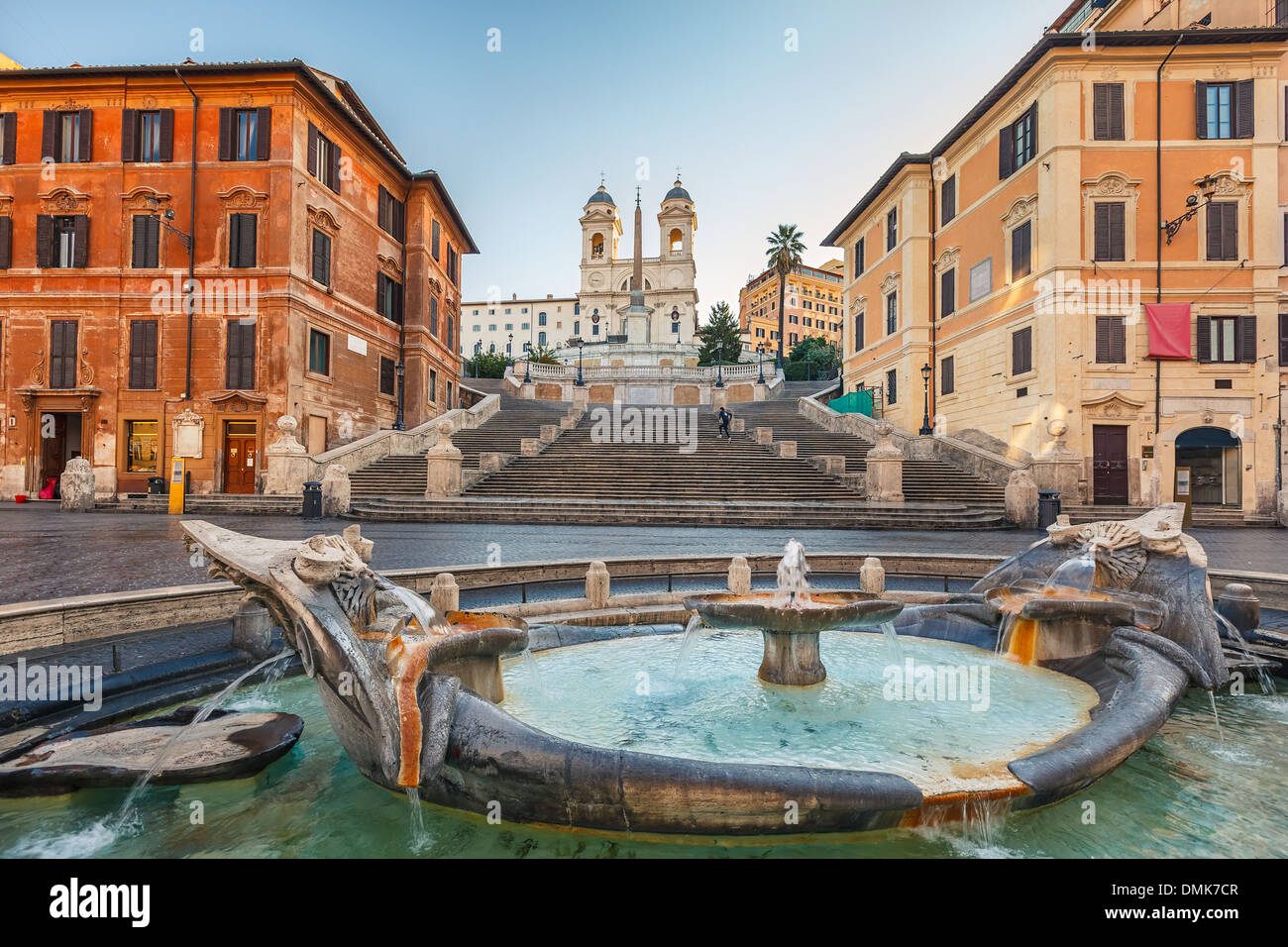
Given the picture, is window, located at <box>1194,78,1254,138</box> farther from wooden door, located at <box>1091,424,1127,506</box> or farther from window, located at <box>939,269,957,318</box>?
wooden door, located at <box>1091,424,1127,506</box>

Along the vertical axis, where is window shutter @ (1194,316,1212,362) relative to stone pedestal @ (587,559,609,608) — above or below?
above

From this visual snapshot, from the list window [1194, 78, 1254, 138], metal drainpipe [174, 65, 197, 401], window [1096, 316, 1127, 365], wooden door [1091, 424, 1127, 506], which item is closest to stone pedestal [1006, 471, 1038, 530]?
wooden door [1091, 424, 1127, 506]

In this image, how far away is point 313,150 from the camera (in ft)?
85.3

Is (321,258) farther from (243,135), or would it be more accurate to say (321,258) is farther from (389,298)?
(389,298)

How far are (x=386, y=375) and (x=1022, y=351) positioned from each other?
92.8 feet

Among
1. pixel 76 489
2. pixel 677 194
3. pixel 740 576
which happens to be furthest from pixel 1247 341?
pixel 677 194

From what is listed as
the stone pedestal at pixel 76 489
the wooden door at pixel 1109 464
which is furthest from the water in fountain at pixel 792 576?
the stone pedestal at pixel 76 489

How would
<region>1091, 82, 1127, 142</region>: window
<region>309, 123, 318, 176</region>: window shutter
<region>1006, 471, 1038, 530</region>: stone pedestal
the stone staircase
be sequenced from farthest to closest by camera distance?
<region>309, 123, 318, 176</region>: window shutter
<region>1091, 82, 1127, 142</region>: window
the stone staircase
<region>1006, 471, 1038, 530</region>: stone pedestal

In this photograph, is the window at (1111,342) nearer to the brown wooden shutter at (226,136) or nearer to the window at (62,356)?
the brown wooden shutter at (226,136)

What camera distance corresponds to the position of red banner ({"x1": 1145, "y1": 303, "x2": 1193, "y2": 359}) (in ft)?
71.7

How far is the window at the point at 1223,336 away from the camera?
22.0 meters

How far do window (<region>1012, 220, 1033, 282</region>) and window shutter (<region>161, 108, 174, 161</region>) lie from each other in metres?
33.6

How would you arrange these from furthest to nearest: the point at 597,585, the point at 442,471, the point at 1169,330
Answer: the point at 1169,330 < the point at 442,471 < the point at 597,585
